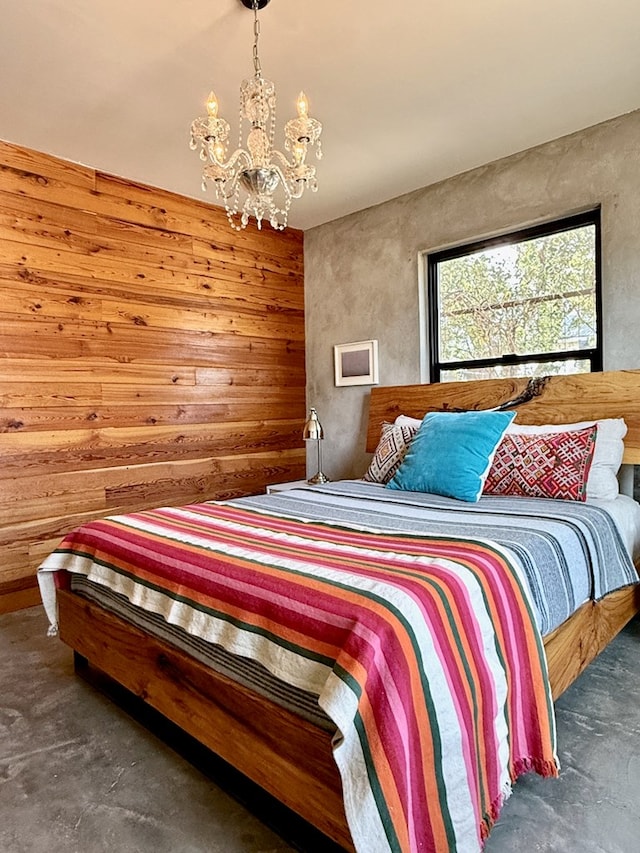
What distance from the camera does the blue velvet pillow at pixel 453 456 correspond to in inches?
98.6

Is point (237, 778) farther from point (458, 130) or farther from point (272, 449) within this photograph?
point (458, 130)

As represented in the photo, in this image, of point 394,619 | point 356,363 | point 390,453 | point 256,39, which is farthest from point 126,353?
point 394,619

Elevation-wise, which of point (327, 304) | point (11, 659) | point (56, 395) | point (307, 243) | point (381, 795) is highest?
point (307, 243)

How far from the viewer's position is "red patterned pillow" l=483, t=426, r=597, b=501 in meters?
2.41

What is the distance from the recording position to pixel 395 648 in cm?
112

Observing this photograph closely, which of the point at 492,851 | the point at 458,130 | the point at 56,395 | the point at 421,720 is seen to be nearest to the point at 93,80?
the point at 56,395

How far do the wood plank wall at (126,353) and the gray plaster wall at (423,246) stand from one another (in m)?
0.33

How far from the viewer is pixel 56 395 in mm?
3053

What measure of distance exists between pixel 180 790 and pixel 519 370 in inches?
109

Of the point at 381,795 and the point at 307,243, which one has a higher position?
the point at 307,243

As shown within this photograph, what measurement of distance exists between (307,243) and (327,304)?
572mm

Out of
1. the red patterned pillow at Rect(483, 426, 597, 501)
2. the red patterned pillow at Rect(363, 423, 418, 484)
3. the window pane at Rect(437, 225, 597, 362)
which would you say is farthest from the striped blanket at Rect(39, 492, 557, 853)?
the window pane at Rect(437, 225, 597, 362)

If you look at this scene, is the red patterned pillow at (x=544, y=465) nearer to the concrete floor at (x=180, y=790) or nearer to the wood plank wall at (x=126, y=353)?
the concrete floor at (x=180, y=790)

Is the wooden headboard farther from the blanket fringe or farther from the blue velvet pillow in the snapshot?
the blanket fringe
